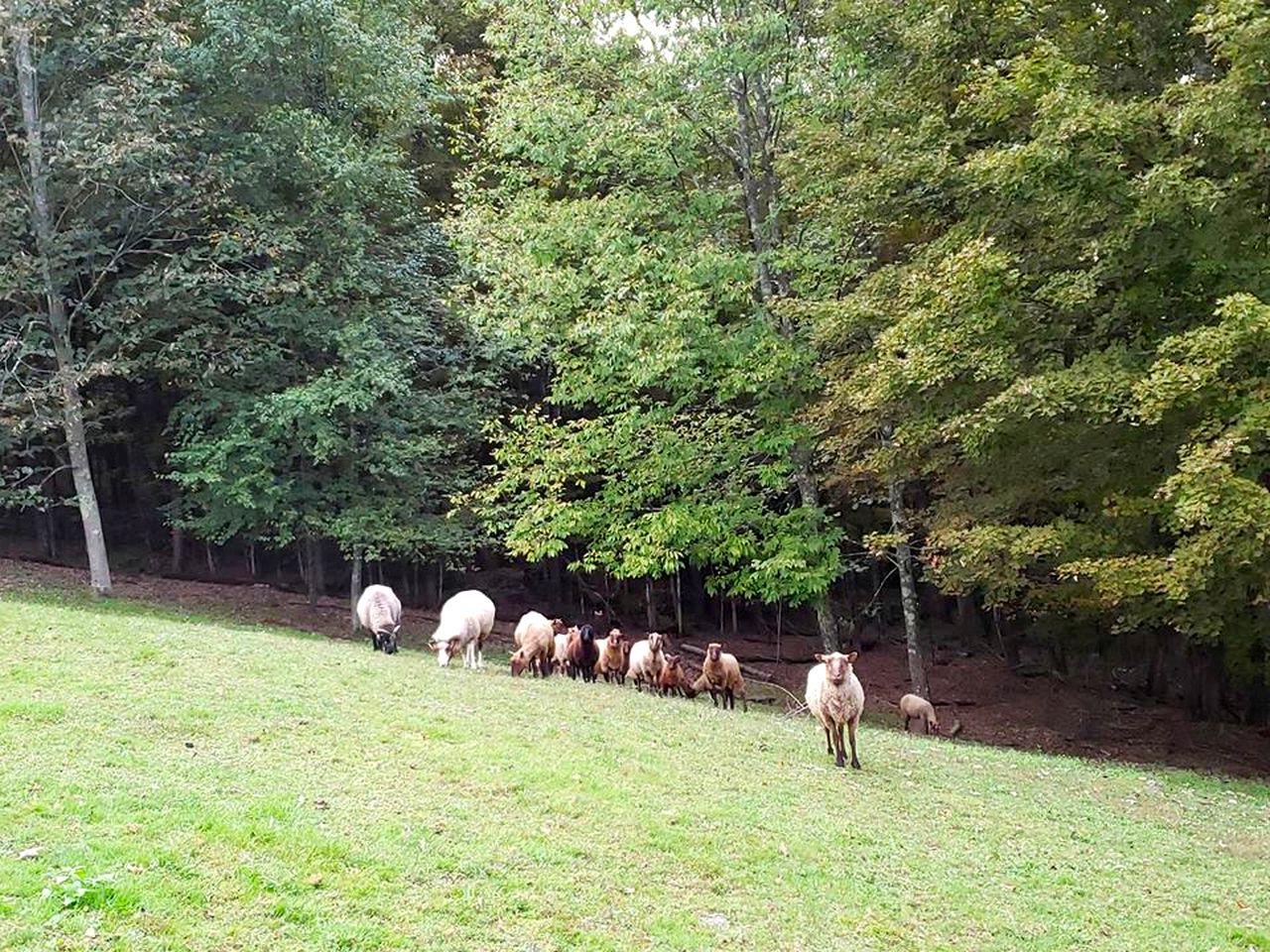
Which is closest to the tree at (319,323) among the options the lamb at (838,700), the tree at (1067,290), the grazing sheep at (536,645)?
the grazing sheep at (536,645)

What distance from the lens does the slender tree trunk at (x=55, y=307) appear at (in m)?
21.9

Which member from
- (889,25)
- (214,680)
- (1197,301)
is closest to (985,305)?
(1197,301)

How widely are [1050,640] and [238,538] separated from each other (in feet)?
86.4

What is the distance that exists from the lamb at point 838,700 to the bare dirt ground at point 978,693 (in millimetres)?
8429

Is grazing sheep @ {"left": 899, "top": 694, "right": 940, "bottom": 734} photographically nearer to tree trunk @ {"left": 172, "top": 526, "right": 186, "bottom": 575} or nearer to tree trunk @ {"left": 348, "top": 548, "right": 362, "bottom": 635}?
tree trunk @ {"left": 348, "top": 548, "right": 362, "bottom": 635}

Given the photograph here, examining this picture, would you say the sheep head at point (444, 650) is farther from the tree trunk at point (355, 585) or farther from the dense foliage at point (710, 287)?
the tree trunk at point (355, 585)

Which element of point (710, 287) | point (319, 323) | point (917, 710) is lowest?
point (917, 710)

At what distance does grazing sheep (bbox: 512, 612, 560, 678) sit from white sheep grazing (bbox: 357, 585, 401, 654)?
7.69ft

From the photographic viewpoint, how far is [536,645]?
54.3 feet

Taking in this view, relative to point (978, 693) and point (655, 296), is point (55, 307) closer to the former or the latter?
point (655, 296)

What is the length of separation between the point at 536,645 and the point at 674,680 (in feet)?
7.86

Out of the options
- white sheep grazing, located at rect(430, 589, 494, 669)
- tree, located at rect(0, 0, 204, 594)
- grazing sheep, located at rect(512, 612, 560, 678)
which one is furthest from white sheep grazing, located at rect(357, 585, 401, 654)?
tree, located at rect(0, 0, 204, 594)

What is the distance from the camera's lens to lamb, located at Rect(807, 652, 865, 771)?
36.5 ft

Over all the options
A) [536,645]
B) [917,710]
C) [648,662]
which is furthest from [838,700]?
[917,710]
